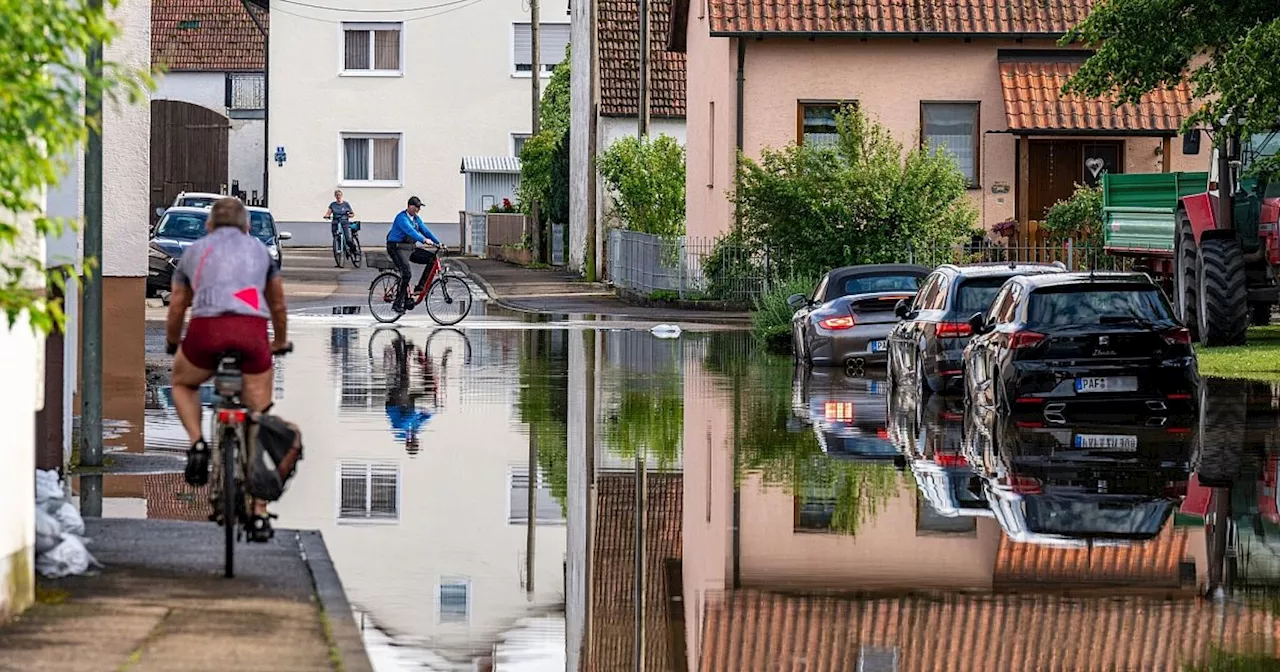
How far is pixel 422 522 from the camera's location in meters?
13.4

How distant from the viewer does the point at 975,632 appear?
9820 millimetres

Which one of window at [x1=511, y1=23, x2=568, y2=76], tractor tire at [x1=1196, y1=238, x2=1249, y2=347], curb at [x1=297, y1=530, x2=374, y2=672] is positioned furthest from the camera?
window at [x1=511, y1=23, x2=568, y2=76]

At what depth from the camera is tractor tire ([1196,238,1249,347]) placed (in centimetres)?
2547

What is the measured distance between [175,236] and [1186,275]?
2118 cm

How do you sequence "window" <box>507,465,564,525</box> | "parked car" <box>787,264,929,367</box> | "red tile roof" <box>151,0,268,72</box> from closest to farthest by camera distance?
"window" <box>507,465,564,525</box> < "parked car" <box>787,264,929,367</box> < "red tile roof" <box>151,0,268,72</box>

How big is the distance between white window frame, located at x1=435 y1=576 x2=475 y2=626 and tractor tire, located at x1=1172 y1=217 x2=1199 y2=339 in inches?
658

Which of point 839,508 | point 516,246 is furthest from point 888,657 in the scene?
point 516,246

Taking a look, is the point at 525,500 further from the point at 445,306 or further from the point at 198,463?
the point at 445,306

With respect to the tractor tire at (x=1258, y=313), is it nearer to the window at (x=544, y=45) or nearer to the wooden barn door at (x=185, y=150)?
the wooden barn door at (x=185, y=150)

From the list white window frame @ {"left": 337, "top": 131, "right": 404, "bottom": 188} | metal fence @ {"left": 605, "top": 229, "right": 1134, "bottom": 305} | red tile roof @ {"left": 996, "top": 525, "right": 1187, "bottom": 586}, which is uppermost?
white window frame @ {"left": 337, "top": 131, "right": 404, "bottom": 188}

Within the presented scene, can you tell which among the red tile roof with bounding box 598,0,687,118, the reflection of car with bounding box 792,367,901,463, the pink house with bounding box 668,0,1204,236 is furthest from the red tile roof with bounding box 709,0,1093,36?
the reflection of car with bounding box 792,367,901,463

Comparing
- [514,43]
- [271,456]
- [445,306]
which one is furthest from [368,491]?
[514,43]

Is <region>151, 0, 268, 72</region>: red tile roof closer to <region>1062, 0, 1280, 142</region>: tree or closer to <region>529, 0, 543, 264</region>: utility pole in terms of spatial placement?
<region>529, 0, 543, 264</region>: utility pole

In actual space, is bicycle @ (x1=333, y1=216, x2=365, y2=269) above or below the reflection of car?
above
